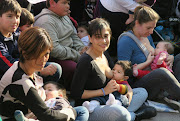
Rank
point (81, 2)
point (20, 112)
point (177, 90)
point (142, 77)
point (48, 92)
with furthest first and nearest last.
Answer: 1. point (81, 2)
2. point (142, 77)
3. point (177, 90)
4. point (48, 92)
5. point (20, 112)

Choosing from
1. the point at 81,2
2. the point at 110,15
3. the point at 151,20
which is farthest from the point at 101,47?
the point at 81,2

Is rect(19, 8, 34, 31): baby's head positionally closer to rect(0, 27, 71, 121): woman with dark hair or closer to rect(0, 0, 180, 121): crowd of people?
rect(0, 0, 180, 121): crowd of people

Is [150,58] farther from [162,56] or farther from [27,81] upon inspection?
[27,81]

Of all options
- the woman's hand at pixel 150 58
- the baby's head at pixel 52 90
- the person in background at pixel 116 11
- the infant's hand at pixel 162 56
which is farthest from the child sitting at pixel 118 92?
the person in background at pixel 116 11

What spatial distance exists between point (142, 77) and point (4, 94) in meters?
1.72

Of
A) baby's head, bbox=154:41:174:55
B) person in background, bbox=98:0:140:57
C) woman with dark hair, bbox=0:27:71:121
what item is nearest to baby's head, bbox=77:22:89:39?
person in background, bbox=98:0:140:57

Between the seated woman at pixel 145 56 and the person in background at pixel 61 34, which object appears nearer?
the seated woman at pixel 145 56

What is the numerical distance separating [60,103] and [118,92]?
71 cm

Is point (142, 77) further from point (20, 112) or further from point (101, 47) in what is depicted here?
point (20, 112)

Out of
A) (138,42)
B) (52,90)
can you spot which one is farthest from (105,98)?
(138,42)

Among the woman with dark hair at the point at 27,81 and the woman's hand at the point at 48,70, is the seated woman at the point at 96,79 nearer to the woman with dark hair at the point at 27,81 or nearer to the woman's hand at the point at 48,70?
the woman's hand at the point at 48,70

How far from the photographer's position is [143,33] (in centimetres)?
326

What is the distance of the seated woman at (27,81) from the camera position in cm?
189

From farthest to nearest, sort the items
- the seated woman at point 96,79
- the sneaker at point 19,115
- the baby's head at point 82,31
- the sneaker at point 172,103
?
the baby's head at point 82,31, the sneaker at point 172,103, the seated woman at point 96,79, the sneaker at point 19,115
